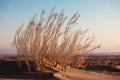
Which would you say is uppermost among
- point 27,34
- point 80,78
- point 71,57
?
point 27,34

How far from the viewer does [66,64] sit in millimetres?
18391

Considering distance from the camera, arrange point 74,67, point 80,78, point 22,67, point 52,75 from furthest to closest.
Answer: point 74,67
point 22,67
point 80,78
point 52,75

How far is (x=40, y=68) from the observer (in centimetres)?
1739

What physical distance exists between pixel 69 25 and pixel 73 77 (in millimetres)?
2864

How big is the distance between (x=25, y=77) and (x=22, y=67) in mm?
2138

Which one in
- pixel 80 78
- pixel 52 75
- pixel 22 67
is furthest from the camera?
pixel 22 67

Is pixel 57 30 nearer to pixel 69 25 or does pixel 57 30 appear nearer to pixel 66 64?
pixel 69 25

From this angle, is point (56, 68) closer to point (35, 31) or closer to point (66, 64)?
point (66, 64)

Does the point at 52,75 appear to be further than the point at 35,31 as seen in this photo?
No

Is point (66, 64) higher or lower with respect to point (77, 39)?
lower

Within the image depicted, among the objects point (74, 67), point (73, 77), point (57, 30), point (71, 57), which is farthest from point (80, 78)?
point (74, 67)

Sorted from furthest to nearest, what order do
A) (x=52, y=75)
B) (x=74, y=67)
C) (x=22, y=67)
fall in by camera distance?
(x=74, y=67) → (x=22, y=67) → (x=52, y=75)

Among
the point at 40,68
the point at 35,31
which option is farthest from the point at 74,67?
the point at 35,31

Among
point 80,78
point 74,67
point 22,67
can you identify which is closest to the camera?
point 80,78
